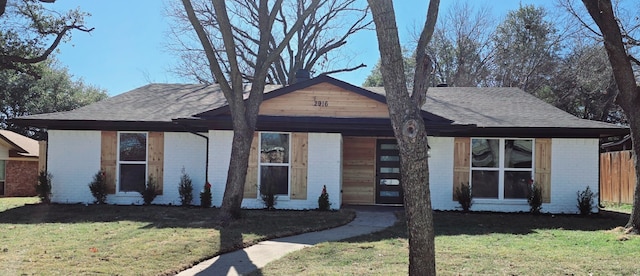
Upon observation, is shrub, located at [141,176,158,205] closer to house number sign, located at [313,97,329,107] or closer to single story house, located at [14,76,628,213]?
single story house, located at [14,76,628,213]

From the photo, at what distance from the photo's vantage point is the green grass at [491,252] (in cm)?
635

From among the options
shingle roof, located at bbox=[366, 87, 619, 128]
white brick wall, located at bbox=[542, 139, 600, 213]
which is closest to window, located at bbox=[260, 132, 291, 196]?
shingle roof, located at bbox=[366, 87, 619, 128]

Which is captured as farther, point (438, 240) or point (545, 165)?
point (545, 165)

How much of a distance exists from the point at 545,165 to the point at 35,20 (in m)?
16.2

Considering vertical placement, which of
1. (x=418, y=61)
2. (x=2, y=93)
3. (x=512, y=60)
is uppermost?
(x=512, y=60)

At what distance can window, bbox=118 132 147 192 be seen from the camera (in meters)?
Result: 13.7

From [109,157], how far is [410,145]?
1120cm

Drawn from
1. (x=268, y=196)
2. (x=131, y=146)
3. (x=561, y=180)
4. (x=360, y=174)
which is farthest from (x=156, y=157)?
(x=561, y=180)

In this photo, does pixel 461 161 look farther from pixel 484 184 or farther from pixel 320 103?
pixel 320 103

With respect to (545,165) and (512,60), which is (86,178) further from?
(512,60)

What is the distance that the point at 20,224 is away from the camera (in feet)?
32.7

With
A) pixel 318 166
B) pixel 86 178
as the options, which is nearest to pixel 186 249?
pixel 318 166

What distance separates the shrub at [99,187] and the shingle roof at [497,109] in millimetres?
9113

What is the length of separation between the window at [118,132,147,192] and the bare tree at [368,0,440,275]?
10468mm
